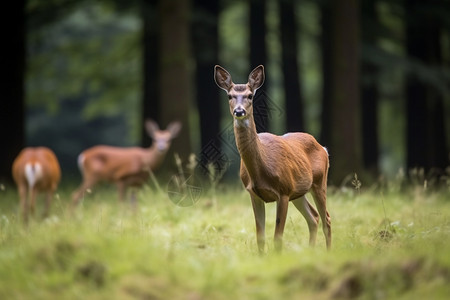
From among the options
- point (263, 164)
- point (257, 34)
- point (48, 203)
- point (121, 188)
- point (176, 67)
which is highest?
point (257, 34)

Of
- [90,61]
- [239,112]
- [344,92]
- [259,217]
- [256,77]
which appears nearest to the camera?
[239,112]

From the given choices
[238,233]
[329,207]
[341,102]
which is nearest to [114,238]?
[238,233]

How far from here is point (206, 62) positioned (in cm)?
1825

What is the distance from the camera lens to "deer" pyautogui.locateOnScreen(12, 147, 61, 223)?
1123 centimetres

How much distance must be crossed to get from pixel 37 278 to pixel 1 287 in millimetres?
220

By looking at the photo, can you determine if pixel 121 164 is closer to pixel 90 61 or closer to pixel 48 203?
pixel 48 203

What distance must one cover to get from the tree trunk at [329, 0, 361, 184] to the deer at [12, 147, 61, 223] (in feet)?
14.6

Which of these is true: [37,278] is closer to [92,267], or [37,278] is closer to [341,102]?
[92,267]

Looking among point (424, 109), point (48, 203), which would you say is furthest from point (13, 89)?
point (424, 109)

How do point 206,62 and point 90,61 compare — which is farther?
point 90,61

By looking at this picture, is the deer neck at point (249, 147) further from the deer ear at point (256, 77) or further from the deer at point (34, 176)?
the deer at point (34, 176)

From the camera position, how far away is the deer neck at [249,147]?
19.9 feet

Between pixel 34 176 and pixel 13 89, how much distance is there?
199 inches

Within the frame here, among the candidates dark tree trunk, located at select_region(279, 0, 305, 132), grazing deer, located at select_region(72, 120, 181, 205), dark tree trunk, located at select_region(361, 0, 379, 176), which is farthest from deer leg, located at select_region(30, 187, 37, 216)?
dark tree trunk, located at select_region(361, 0, 379, 176)
